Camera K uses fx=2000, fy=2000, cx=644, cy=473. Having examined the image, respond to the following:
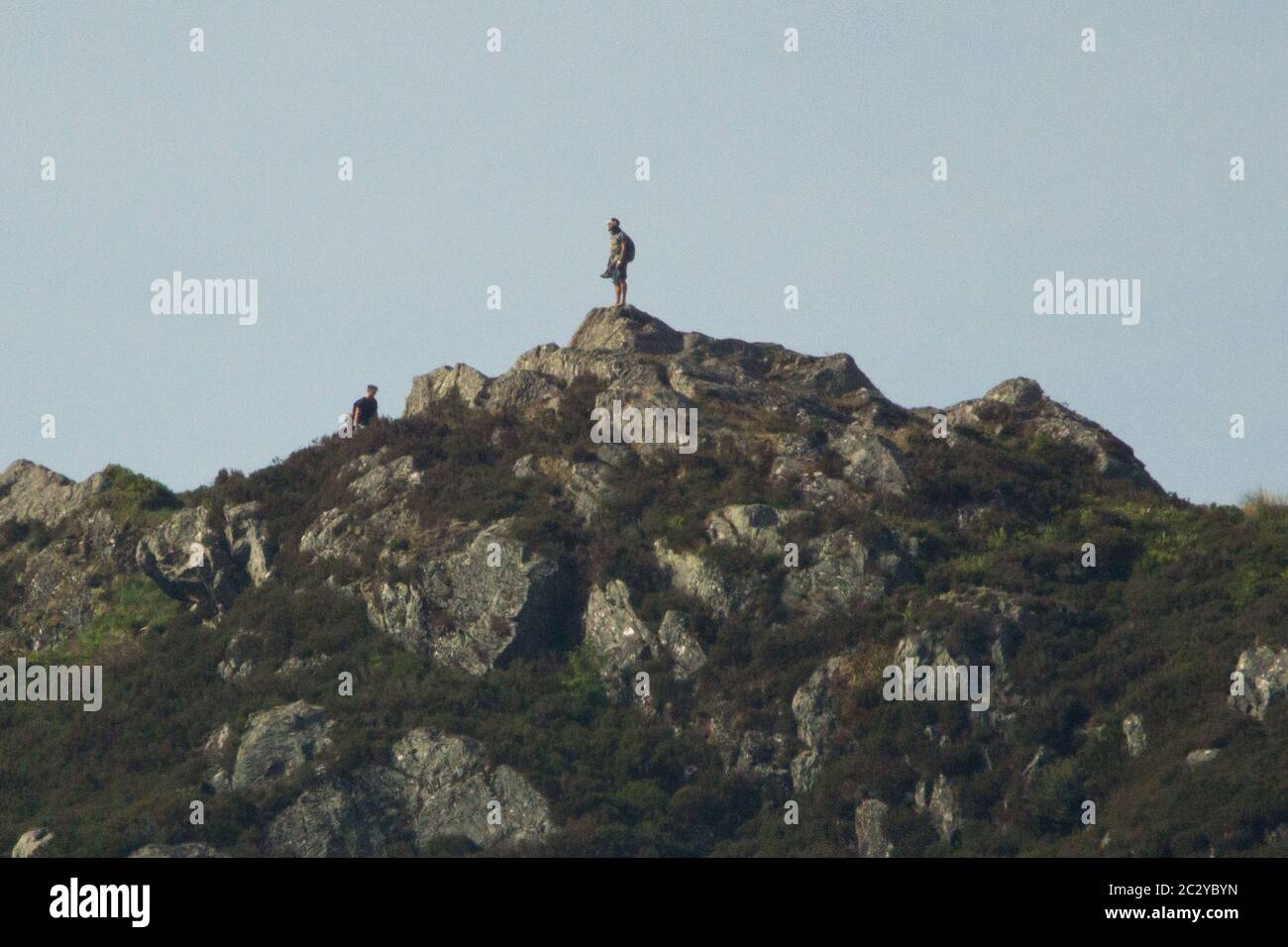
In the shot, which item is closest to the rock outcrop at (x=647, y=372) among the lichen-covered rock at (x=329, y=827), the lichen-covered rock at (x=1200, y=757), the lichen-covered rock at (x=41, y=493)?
the lichen-covered rock at (x=41, y=493)

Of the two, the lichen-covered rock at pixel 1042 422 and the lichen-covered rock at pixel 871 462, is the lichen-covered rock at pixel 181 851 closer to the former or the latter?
the lichen-covered rock at pixel 871 462

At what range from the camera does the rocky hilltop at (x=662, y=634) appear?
149ft

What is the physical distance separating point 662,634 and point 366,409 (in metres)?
16.0

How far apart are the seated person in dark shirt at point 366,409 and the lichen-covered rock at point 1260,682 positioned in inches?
1114

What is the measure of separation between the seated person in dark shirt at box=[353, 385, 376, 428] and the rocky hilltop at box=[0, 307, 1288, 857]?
1.06m

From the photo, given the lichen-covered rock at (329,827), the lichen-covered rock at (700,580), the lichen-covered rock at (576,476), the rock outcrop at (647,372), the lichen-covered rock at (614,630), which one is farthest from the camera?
the rock outcrop at (647,372)

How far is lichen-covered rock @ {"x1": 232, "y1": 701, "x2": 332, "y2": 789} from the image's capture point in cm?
4884

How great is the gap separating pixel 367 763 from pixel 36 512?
22.0m

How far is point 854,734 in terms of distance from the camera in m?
46.9

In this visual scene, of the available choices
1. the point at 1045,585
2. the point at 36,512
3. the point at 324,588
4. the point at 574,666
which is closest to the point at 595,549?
the point at 574,666

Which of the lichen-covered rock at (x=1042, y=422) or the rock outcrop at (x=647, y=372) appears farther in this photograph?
the rock outcrop at (x=647, y=372)

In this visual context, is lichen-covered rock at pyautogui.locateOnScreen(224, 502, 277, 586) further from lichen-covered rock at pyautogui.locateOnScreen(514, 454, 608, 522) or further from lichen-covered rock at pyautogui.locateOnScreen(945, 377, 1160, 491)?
lichen-covered rock at pyautogui.locateOnScreen(945, 377, 1160, 491)

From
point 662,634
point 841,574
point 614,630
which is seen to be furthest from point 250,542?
point 841,574

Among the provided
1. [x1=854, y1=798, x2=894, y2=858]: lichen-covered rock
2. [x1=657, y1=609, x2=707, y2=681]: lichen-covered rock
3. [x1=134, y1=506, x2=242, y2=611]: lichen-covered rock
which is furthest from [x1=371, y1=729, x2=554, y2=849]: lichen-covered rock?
[x1=134, y1=506, x2=242, y2=611]: lichen-covered rock
